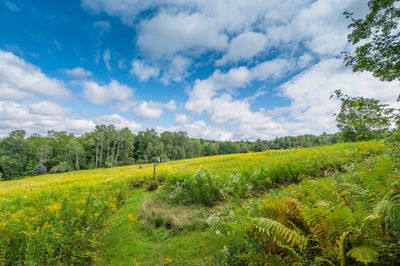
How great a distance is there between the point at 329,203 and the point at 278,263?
122 centimetres

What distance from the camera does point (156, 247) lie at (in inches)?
180

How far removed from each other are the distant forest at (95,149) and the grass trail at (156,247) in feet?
136

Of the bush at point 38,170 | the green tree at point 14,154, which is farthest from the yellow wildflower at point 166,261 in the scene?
the green tree at point 14,154

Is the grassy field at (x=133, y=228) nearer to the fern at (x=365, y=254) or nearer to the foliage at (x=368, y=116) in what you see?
the fern at (x=365, y=254)

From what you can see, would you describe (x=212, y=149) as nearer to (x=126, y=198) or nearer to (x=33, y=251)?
(x=126, y=198)

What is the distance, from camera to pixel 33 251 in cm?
334

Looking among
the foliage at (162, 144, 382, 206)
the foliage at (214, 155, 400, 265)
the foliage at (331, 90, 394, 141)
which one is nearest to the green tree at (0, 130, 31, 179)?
the foliage at (162, 144, 382, 206)

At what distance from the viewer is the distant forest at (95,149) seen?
5350 centimetres

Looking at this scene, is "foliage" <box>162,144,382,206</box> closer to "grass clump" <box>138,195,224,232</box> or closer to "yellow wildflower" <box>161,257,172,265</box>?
"grass clump" <box>138,195,224,232</box>

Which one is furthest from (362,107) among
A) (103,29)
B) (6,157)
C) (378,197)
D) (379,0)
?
(6,157)

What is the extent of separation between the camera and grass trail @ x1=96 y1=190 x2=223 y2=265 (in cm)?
390

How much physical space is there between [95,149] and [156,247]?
236 ft

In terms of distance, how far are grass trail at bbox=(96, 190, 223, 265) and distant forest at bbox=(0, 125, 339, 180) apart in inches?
1631

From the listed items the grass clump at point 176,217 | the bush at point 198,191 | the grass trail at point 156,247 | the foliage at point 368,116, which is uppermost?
the foliage at point 368,116
